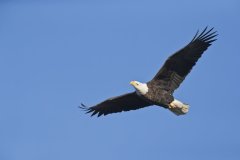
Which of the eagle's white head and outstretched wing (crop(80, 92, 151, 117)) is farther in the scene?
outstretched wing (crop(80, 92, 151, 117))

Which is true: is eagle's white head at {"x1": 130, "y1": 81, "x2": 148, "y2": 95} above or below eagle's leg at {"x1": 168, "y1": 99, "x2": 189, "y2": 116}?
above

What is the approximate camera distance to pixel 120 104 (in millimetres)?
19781

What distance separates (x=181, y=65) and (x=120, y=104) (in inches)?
70.9

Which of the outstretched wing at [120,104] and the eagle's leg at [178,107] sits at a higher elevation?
the outstretched wing at [120,104]

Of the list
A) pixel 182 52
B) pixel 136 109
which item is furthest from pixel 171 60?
pixel 136 109

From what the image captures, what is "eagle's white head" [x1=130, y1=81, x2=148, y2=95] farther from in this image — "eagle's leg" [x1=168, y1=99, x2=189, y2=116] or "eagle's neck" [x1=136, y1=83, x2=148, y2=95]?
"eagle's leg" [x1=168, y1=99, x2=189, y2=116]

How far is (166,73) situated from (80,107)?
2.46 meters

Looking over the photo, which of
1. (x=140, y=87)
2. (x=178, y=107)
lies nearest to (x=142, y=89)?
(x=140, y=87)

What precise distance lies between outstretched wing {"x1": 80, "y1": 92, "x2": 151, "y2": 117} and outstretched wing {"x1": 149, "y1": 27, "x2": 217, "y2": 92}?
782 mm

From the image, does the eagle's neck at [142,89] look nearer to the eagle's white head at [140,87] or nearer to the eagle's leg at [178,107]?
the eagle's white head at [140,87]

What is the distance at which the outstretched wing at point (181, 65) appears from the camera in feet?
61.9

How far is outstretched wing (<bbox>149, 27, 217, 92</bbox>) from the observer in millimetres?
18859

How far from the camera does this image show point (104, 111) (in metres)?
20.1

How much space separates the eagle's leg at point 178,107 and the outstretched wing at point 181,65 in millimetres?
330
